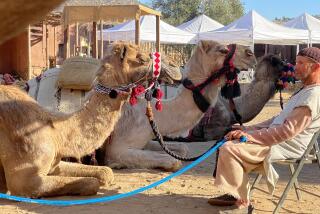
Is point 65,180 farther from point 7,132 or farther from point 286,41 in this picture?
point 286,41

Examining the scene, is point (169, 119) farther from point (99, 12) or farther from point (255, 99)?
point (99, 12)

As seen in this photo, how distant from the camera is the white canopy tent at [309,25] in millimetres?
23475

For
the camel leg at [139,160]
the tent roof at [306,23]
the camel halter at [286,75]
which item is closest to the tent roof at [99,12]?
the camel halter at [286,75]

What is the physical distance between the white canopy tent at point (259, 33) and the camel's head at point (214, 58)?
15793 mm

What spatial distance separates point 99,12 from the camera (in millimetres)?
12672

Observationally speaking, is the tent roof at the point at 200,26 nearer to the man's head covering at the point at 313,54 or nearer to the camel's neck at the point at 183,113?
the camel's neck at the point at 183,113

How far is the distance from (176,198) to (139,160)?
1.20 meters

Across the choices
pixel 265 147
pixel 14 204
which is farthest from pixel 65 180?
pixel 265 147

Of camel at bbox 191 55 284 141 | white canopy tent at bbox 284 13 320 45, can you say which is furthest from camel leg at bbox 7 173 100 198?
white canopy tent at bbox 284 13 320 45

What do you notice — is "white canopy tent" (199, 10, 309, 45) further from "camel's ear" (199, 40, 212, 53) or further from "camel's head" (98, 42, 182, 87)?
"camel's head" (98, 42, 182, 87)

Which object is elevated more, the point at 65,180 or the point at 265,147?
the point at 265,147

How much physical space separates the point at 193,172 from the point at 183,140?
1.56m

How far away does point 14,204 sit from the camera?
471 centimetres

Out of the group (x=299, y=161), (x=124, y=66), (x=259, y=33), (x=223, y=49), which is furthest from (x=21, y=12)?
(x=259, y=33)
